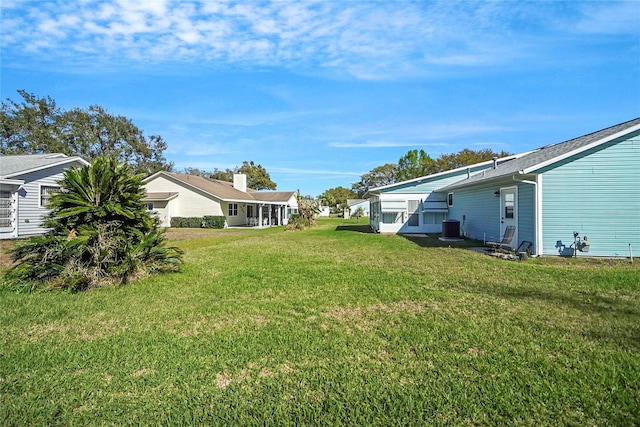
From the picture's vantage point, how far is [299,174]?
62812mm

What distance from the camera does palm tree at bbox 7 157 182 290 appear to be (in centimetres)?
640

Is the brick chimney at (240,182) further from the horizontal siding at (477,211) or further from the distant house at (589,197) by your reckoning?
the distant house at (589,197)

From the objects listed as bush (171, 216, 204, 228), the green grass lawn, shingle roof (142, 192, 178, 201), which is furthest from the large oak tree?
the green grass lawn

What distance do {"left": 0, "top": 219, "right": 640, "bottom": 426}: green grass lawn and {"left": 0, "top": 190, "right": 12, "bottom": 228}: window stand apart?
11.1 m

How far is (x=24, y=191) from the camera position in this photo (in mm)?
14500

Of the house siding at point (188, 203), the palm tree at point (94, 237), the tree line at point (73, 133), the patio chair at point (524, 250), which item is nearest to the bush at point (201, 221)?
the house siding at point (188, 203)

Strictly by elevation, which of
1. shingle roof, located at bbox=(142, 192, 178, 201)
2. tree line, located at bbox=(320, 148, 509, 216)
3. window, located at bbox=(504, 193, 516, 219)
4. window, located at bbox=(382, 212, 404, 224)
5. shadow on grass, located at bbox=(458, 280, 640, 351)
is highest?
tree line, located at bbox=(320, 148, 509, 216)

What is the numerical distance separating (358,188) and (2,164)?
7294 cm

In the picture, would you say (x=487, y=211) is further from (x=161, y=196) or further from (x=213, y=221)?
(x=161, y=196)

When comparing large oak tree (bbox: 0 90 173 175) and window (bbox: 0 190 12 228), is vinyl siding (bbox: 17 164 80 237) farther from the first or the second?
large oak tree (bbox: 0 90 173 175)

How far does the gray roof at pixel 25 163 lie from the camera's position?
550 inches

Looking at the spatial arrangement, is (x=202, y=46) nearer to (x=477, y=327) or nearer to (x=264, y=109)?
(x=477, y=327)

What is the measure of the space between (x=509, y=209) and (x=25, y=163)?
21.3 meters

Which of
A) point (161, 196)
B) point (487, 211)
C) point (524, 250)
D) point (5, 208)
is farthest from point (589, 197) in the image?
point (161, 196)
